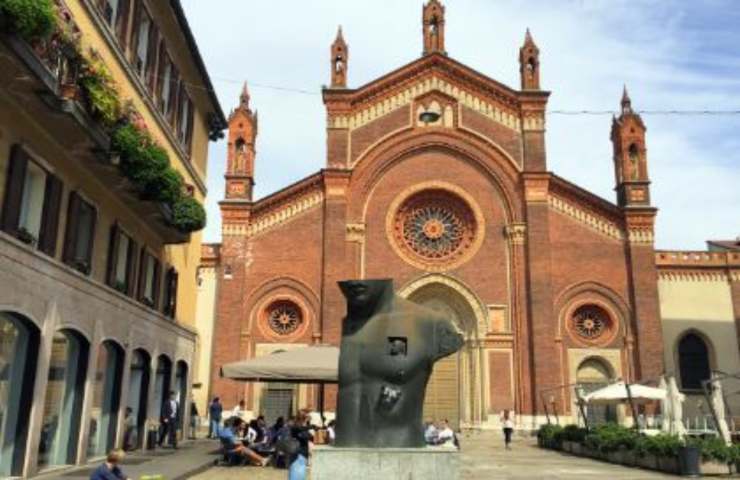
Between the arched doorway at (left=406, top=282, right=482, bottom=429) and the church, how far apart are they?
7 cm

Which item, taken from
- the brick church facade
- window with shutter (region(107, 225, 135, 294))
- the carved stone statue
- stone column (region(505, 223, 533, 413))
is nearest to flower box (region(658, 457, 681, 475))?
the carved stone statue

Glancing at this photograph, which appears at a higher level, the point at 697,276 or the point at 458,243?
the point at 458,243

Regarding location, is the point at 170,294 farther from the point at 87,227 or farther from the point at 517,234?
the point at 517,234

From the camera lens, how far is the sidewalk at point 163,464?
45.0 feet

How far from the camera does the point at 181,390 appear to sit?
2497 cm

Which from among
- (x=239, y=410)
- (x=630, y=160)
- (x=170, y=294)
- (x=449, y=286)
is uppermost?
(x=630, y=160)

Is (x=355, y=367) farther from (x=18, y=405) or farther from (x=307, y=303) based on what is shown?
(x=307, y=303)

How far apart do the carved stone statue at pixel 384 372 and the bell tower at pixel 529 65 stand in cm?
2682

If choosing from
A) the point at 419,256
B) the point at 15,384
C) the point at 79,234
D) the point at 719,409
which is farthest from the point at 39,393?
the point at 419,256

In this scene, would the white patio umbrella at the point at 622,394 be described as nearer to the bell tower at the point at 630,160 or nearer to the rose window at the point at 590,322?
the rose window at the point at 590,322

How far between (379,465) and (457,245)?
80.8ft

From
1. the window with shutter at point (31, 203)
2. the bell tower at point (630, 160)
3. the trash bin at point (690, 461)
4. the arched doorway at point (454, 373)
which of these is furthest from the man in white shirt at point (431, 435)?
the bell tower at point (630, 160)

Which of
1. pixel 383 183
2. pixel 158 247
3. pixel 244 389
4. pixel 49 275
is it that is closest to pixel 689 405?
pixel 383 183

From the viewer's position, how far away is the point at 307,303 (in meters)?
32.3
